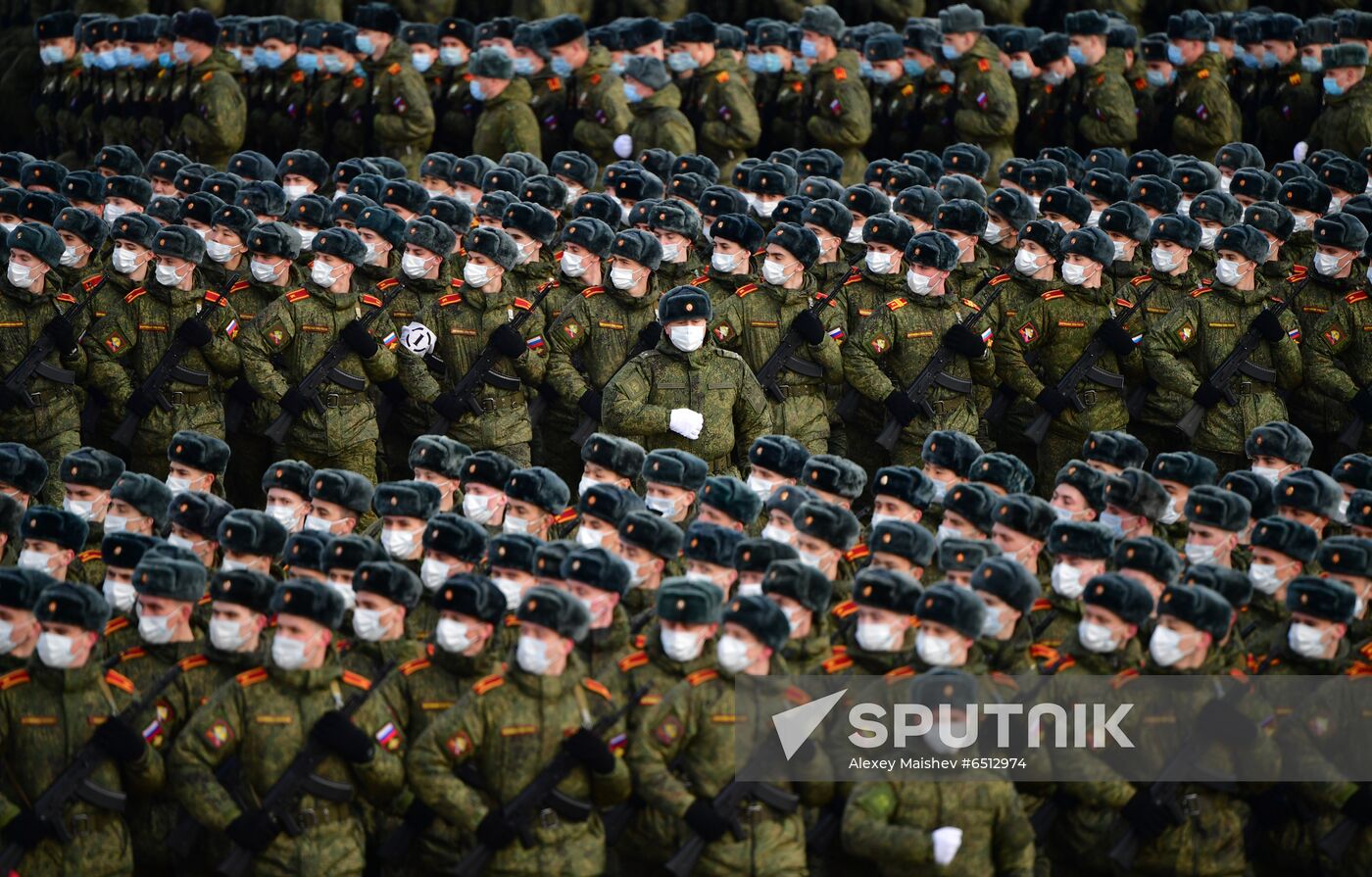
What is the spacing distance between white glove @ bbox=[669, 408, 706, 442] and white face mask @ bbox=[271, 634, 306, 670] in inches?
168

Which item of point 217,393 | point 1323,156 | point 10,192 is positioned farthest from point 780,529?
point 1323,156

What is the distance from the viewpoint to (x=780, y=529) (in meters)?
12.6

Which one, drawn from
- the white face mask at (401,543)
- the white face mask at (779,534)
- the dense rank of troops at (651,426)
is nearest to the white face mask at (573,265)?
the dense rank of troops at (651,426)

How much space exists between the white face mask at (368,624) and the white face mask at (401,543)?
4.10ft

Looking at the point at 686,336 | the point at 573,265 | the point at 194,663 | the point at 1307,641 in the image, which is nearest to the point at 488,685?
the point at 194,663

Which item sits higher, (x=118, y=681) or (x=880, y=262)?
(x=118, y=681)

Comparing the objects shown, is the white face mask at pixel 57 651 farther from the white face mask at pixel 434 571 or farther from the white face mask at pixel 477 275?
the white face mask at pixel 477 275

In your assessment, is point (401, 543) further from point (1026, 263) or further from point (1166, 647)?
point (1026, 263)

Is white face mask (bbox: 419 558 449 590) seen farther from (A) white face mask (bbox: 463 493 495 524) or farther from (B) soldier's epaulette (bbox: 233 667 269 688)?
(B) soldier's epaulette (bbox: 233 667 269 688)

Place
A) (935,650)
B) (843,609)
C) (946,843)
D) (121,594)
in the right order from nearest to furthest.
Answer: (946,843) < (935,650) < (121,594) < (843,609)

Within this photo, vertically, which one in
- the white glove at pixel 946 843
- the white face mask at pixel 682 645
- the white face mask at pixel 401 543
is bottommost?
the white face mask at pixel 401 543

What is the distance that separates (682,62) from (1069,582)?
1037 centimetres

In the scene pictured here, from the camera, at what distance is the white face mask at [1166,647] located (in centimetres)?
1121

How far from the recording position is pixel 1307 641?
11508 mm
